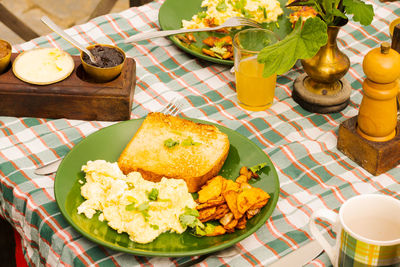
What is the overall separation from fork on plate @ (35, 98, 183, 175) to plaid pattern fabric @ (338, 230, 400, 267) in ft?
2.57

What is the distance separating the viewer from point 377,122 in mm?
1516

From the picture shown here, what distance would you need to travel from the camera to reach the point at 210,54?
76.4 inches

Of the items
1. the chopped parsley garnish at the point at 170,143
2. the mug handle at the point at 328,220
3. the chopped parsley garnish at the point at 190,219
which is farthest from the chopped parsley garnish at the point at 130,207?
the mug handle at the point at 328,220

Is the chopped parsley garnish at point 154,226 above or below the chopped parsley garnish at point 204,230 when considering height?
above

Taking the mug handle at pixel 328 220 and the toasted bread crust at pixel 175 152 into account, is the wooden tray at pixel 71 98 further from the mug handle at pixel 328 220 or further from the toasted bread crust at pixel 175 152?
the mug handle at pixel 328 220

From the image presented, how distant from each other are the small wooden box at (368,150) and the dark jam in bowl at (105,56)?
712 millimetres

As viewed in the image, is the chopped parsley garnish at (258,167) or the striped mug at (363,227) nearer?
the striped mug at (363,227)

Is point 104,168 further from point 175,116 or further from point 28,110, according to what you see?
point 28,110

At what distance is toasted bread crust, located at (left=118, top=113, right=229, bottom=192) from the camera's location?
1.47m

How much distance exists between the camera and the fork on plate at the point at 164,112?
61.0 inches

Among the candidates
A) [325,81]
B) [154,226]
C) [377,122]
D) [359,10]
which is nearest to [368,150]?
[377,122]

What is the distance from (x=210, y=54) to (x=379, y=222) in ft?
3.17

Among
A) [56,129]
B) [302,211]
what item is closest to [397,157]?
[302,211]

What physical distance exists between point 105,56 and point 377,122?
0.84m
